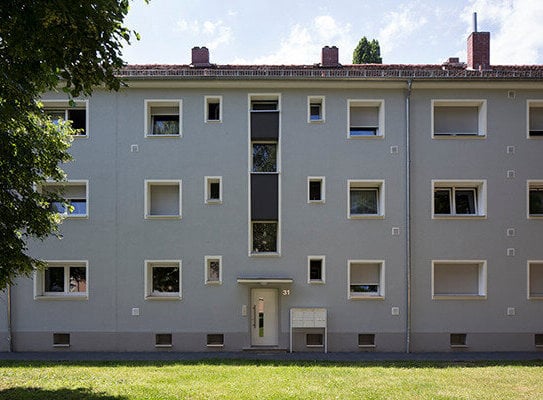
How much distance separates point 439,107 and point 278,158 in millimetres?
6290

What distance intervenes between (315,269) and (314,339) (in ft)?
7.95

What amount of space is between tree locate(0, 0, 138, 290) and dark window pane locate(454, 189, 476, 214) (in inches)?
475

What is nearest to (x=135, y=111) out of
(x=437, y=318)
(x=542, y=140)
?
(x=437, y=318)

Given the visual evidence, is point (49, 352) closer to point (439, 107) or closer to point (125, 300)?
point (125, 300)

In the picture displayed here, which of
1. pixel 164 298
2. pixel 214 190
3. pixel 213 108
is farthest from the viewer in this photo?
pixel 213 108

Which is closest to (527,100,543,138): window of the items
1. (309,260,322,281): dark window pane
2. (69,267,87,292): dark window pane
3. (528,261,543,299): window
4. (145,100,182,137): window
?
(528,261,543,299): window

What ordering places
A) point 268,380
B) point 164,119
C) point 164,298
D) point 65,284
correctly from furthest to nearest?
point 164,119
point 65,284
point 164,298
point 268,380

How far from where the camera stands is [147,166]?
13148 mm

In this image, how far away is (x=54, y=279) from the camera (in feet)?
43.9

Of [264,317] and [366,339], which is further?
[264,317]

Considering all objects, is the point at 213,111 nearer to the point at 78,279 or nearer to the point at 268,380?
the point at 78,279

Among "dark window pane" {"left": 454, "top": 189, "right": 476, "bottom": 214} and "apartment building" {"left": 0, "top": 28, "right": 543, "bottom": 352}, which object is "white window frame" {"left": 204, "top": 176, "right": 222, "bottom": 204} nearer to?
"apartment building" {"left": 0, "top": 28, "right": 543, "bottom": 352}

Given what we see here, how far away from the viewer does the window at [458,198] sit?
13281 millimetres

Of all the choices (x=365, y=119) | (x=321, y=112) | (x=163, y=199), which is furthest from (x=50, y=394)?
(x=365, y=119)
